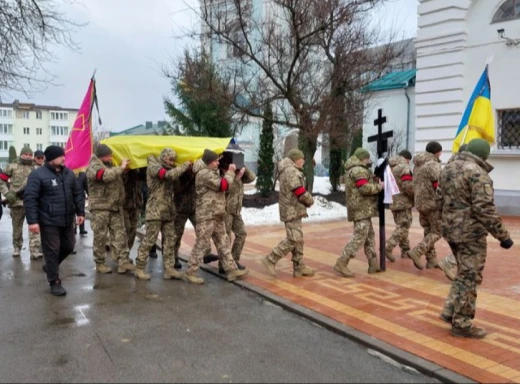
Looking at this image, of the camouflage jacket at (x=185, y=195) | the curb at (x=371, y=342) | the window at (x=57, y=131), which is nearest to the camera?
the curb at (x=371, y=342)

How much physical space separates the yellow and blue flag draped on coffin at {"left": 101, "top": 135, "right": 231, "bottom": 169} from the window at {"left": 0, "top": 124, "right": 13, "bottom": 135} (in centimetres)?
8260

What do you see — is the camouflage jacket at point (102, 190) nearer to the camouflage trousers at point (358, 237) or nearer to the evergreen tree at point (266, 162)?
the camouflage trousers at point (358, 237)

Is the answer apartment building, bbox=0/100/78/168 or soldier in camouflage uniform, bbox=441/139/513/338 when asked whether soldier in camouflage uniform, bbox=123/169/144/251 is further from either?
apartment building, bbox=0/100/78/168

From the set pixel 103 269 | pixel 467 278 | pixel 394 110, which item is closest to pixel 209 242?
pixel 103 269

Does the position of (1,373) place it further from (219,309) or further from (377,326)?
(377,326)

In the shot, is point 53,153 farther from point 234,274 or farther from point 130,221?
point 234,274

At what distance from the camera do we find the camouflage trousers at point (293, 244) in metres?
7.30

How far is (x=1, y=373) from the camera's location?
4238mm

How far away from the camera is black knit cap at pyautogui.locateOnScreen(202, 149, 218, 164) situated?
23.0 ft

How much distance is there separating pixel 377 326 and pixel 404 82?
21580 mm

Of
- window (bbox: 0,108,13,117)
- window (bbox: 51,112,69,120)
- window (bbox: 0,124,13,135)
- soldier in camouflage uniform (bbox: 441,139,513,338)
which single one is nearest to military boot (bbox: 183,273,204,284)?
soldier in camouflage uniform (bbox: 441,139,513,338)

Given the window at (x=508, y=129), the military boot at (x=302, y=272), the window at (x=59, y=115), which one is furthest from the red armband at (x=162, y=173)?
the window at (x=59, y=115)

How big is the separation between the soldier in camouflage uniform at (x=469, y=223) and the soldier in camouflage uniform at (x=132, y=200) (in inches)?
203

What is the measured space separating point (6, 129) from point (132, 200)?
3252 inches
